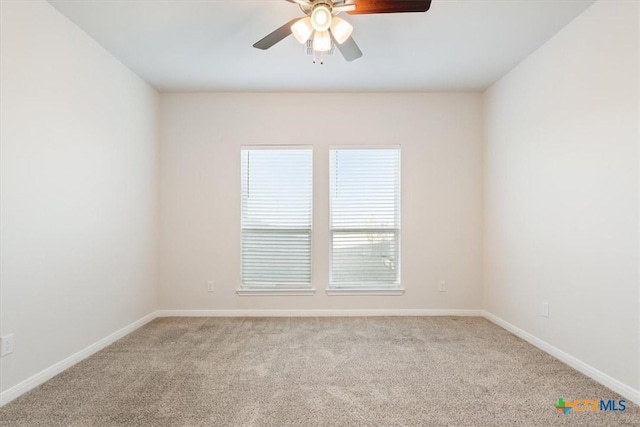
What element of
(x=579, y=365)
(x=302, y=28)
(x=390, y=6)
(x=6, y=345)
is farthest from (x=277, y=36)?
(x=579, y=365)

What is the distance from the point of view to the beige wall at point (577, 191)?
7.77 ft

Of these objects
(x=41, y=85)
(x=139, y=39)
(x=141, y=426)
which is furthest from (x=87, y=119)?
(x=141, y=426)

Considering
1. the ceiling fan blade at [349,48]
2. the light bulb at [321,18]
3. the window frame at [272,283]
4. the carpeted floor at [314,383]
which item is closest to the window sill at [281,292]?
the window frame at [272,283]

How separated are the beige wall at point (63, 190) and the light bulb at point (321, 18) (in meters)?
1.94

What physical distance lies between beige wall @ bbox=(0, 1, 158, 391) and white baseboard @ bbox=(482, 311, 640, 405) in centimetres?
393

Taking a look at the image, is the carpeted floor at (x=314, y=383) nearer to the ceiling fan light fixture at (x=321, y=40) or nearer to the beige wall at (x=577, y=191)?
the beige wall at (x=577, y=191)

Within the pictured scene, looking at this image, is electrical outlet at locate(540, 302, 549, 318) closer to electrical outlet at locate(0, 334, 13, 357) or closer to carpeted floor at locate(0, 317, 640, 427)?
carpeted floor at locate(0, 317, 640, 427)

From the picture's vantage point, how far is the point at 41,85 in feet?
8.48

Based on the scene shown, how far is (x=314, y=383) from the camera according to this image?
2551 millimetres

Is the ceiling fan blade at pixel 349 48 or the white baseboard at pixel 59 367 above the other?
the ceiling fan blade at pixel 349 48

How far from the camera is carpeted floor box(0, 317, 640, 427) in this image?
2.12m

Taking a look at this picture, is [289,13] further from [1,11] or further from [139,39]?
[1,11]

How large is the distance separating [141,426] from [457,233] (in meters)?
3.72

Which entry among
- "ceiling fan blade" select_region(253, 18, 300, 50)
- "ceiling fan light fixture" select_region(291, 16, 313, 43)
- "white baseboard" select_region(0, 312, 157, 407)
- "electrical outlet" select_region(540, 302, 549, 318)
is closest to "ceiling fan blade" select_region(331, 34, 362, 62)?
"ceiling fan light fixture" select_region(291, 16, 313, 43)
